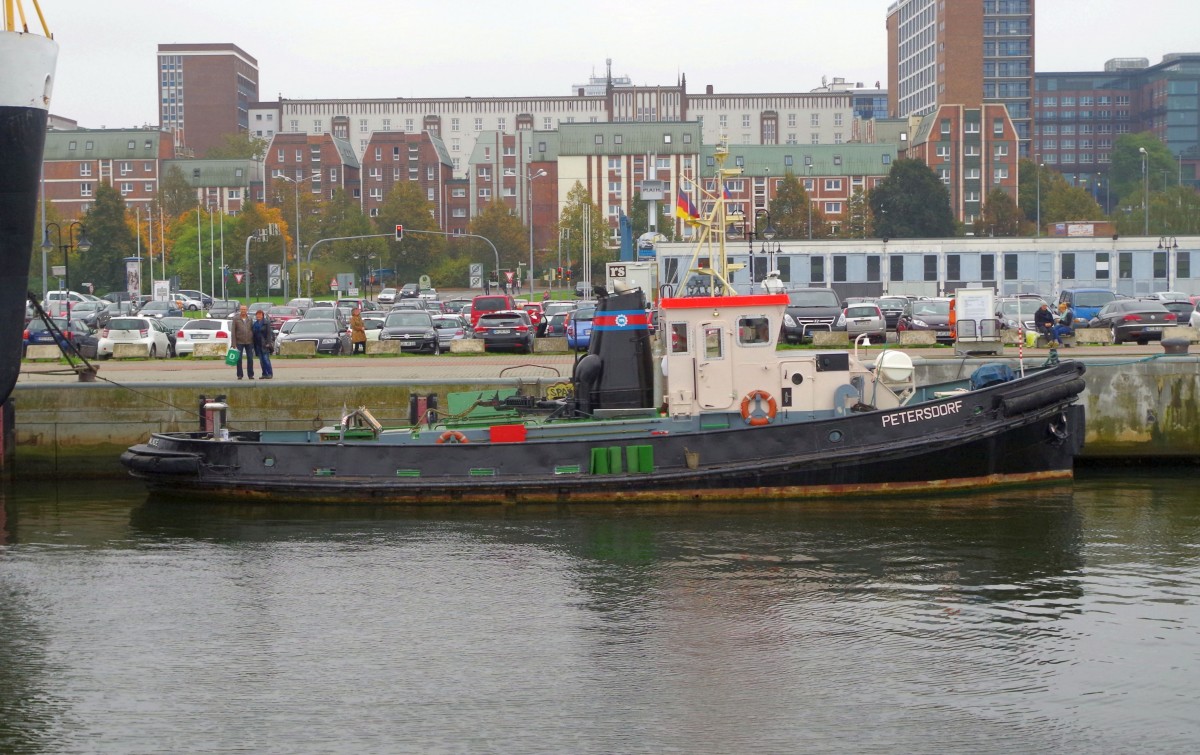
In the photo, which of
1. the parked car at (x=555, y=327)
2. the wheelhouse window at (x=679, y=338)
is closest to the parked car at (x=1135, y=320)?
the parked car at (x=555, y=327)

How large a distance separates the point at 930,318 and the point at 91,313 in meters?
36.8

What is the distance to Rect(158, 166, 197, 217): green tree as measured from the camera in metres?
122

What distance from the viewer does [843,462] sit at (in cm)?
2088

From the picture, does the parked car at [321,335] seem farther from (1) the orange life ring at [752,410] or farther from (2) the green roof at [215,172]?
(2) the green roof at [215,172]

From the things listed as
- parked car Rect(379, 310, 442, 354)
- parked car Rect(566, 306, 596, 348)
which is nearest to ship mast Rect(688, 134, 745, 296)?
parked car Rect(566, 306, 596, 348)

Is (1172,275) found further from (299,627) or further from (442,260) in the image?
(442,260)

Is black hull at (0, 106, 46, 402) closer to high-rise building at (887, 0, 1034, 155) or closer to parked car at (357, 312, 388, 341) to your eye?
parked car at (357, 312, 388, 341)

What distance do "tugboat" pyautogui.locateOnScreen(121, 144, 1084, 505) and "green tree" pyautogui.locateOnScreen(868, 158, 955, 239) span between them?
89.9m

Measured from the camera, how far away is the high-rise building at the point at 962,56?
13050 cm

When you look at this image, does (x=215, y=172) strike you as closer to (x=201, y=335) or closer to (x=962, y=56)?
(x=962, y=56)

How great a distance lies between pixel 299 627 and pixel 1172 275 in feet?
186

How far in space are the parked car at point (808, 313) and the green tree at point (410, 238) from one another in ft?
226

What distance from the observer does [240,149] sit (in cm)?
15338

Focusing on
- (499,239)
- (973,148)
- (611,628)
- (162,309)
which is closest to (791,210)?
(499,239)
